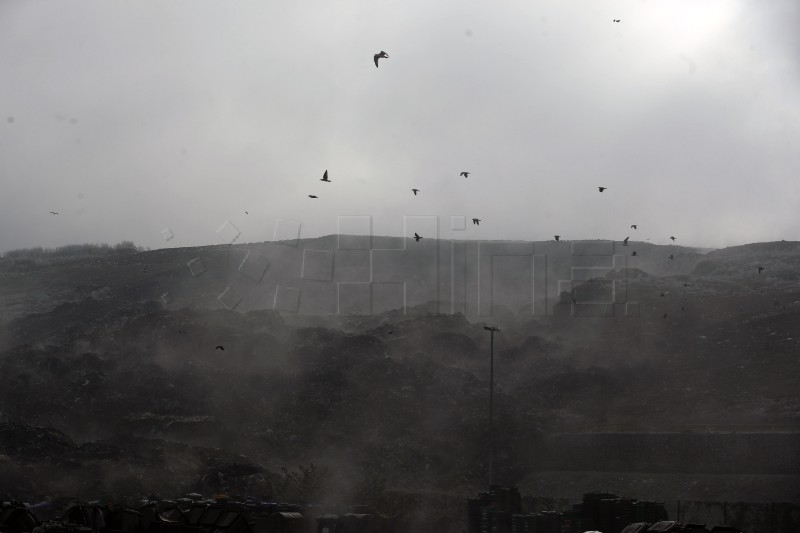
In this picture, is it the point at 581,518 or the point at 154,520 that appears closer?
the point at 154,520

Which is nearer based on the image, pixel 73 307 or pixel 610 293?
pixel 610 293

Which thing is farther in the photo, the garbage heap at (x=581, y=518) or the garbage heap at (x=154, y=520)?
the garbage heap at (x=581, y=518)

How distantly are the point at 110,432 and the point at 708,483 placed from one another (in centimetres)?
3294

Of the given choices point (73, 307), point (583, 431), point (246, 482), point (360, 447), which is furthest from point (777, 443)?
point (73, 307)

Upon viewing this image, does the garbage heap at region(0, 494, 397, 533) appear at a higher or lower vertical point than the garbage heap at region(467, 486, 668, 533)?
higher

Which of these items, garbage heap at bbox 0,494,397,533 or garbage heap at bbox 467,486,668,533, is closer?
garbage heap at bbox 0,494,397,533

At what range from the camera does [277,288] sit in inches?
3895

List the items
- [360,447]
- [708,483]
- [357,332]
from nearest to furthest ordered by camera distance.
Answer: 1. [708,483]
2. [360,447]
3. [357,332]

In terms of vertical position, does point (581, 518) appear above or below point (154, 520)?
below

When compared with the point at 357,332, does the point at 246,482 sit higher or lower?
lower

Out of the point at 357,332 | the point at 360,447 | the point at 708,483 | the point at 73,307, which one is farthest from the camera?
the point at 73,307

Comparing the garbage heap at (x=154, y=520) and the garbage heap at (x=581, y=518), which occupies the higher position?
the garbage heap at (x=154, y=520)

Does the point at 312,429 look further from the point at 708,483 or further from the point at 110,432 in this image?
the point at 708,483

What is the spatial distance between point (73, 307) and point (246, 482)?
53.1 metres
